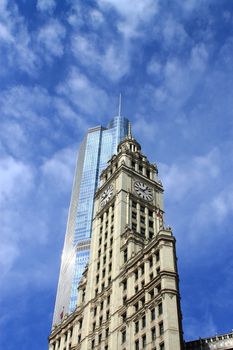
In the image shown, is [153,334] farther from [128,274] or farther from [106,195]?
[106,195]

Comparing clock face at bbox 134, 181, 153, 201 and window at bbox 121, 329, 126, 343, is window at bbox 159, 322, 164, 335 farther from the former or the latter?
clock face at bbox 134, 181, 153, 201

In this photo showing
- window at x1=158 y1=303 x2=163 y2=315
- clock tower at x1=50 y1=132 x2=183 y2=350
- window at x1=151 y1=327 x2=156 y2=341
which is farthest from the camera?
clock tower at x1=50 y1=132 x2=183 y2=350

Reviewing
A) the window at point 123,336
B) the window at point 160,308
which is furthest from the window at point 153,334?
the window at point 123,336

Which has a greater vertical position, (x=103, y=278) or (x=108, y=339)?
(x=103, y=278)

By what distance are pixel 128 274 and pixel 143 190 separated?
31352mm

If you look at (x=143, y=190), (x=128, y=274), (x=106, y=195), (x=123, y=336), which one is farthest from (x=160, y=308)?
(x=106, y=195)

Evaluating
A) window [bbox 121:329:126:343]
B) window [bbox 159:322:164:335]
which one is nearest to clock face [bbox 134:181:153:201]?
window [bbox 121:329:126:343]

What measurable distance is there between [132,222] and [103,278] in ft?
46.4

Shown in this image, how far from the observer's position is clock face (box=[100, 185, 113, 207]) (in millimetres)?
121975

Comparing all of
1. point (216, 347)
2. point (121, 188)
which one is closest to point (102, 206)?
point (121, 188)

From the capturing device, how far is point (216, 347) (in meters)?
76.7

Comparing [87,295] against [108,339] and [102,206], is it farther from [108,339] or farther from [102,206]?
[102,206]

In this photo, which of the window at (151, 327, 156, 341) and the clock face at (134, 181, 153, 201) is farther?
the clock face at (134, 181, 153, 201)

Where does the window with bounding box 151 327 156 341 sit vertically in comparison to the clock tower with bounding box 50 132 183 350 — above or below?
below
